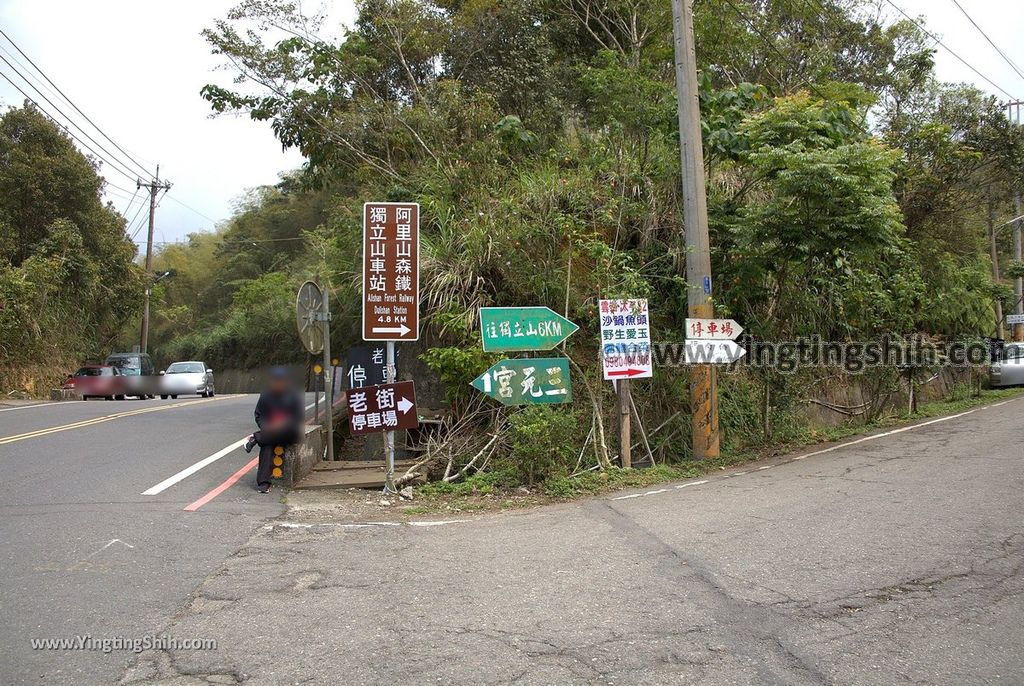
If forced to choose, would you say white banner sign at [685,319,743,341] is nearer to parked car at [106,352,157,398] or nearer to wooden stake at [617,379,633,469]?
wooden stake at [617,379,633,469]

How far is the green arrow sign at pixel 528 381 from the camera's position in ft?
33.2

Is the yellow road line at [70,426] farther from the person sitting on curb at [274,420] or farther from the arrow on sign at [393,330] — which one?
the arrow on sign at [393,330]

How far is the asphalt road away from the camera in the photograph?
15.2ft

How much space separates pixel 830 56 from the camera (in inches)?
811

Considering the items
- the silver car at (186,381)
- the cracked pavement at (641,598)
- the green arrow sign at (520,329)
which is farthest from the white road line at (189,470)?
the silver car at (186,381)

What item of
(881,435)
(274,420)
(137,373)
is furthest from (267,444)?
(137,373)

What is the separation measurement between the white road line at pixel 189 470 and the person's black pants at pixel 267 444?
1122 millimetres

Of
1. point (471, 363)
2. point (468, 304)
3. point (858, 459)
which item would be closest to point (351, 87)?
point (468, 304)

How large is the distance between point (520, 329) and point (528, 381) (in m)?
0.73

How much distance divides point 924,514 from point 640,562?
125 inches

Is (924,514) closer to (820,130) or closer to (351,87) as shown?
(820,130)

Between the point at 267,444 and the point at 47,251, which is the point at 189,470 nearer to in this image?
the point at 267,444

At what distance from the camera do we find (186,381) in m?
30.0

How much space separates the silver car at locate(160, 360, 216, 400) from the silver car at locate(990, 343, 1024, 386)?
28922 millimetres
